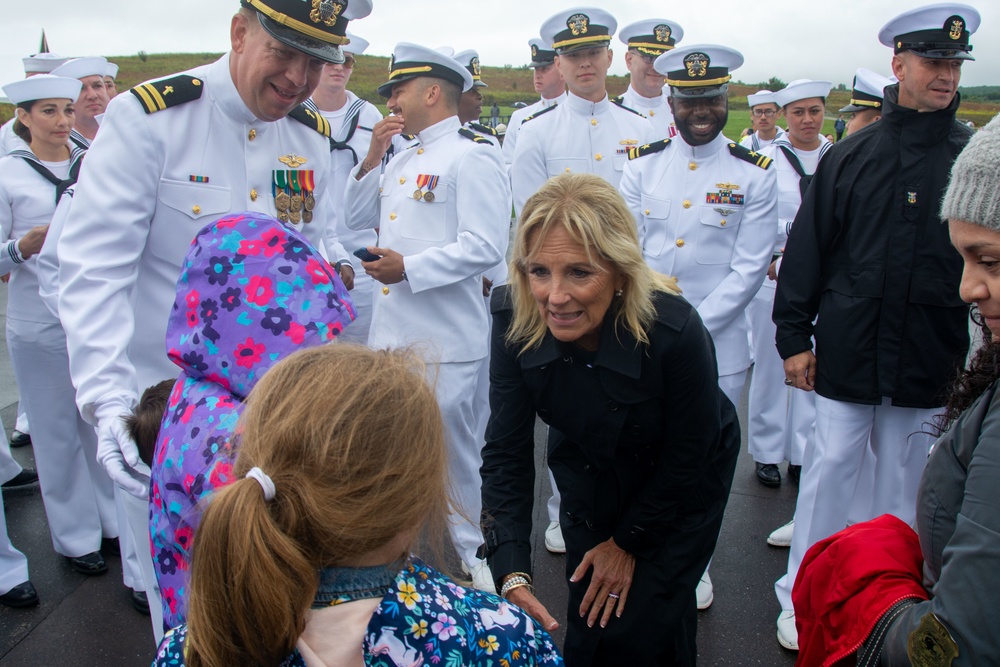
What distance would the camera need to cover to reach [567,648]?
233 cm

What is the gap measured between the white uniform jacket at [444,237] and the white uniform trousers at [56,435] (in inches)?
61.4

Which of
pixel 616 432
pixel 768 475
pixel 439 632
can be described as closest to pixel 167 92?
pixel 616 432

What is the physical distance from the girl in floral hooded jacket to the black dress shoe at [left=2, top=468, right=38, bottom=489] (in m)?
3.81

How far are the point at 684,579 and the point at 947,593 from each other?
1.06m

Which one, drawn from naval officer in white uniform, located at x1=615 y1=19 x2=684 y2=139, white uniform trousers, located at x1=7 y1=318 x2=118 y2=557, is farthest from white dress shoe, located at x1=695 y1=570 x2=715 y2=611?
naval officer in white uniform, located at x1=615 y1=19 x2=684 y2=139

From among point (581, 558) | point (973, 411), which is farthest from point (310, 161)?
point (973, 411)

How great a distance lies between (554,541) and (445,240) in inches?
62.4

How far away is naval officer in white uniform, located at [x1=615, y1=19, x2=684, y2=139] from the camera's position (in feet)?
22.2

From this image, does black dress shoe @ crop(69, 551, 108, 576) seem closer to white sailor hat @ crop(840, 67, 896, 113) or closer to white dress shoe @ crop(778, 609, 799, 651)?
white dress shoe @ crop(778, 609, 799, 651)

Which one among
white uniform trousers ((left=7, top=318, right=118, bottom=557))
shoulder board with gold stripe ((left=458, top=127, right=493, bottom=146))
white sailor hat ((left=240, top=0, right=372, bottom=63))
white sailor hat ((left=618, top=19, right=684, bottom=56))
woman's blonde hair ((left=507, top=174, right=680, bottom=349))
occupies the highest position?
white sailor hat ((left=618, top=19, right=684, bottom=56))

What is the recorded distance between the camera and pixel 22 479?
189 inches

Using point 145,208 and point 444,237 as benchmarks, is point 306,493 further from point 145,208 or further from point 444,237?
point 444,237

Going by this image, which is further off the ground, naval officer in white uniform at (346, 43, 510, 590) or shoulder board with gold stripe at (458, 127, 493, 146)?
shoulder board with gold stripe at (458, 127, 493, 146)

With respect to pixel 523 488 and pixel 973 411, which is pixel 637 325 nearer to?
pixel 523 488
